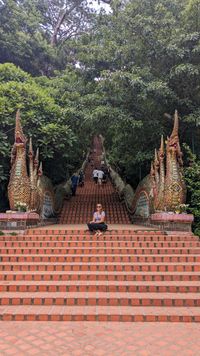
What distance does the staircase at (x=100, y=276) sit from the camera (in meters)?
5.34

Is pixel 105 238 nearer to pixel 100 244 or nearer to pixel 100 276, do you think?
pixel 100 244

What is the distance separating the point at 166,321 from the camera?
514 centimetres

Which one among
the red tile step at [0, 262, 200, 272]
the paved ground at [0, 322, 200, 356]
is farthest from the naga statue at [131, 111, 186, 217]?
the paved ground at [0, 322, 200, 356]

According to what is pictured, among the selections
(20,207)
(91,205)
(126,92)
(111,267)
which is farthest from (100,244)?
(91,205)

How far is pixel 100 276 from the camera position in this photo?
6.64 meters

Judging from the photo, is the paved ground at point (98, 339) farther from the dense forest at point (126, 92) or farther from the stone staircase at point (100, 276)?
the dense forest at point (126, 92)

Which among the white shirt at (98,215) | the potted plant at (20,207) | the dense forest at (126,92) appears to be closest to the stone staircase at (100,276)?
the white shirt at (98,215)

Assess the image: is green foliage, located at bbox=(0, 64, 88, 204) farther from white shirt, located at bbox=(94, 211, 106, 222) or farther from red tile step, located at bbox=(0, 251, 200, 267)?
red tile step, located at bbox=(0, 251, 200, 267)

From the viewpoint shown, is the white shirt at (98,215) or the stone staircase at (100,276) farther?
the white shirt at (98,215)

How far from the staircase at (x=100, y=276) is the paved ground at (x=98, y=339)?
0.78 ft

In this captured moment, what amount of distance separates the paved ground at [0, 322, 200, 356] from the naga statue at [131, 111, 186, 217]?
4745 mm

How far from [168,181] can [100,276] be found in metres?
3.91

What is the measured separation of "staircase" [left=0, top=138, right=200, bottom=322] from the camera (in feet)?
17.5

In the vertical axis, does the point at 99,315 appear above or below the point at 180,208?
below
